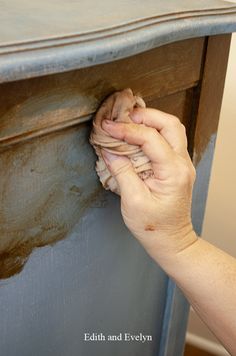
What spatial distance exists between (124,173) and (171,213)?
6 centimetres

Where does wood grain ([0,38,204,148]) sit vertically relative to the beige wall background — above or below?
above

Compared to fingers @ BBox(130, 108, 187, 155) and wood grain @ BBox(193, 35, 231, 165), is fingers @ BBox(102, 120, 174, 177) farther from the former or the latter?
wood grain @ BBox(193, 35, 231, 165)

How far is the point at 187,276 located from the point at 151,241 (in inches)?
2.7

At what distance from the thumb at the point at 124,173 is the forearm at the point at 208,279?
0.09 m

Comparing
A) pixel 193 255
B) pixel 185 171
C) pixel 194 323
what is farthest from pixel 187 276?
pixel 194 323

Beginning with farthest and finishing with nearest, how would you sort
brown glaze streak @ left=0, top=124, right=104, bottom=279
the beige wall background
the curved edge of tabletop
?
the beige wall background → brown glaze streak @ left=0, top=124, right=104, bottom=279 → the curved edge of tabletop

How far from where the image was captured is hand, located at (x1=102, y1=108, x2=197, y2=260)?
549 millimetres

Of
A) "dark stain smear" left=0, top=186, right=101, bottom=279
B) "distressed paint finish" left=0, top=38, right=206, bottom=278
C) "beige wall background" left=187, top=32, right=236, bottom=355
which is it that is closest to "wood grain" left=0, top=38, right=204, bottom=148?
"distressed paint finish" left=0, top=38, right=206, bottom=278

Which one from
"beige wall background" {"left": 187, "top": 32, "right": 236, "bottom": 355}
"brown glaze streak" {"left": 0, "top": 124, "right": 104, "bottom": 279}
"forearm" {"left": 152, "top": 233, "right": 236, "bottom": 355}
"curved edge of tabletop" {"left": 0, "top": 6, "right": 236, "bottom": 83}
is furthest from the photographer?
"beige wall background" {"left": 187, "top": 32, "right": 236, "bottom": 355}

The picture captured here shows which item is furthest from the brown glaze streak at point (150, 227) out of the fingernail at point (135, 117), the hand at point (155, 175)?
the fingernail at point (135, 117)

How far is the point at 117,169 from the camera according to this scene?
1.86 feet

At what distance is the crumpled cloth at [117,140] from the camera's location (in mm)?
548

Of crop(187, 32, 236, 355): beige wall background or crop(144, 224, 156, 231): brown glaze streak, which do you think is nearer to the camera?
crop(144, 224, 156, 231): brown glaze streak

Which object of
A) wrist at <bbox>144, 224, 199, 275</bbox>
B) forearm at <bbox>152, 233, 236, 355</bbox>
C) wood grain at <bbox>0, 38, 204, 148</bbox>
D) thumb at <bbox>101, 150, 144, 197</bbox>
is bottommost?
forearm at <bbox>152, 233, 236, 355</bbox>
